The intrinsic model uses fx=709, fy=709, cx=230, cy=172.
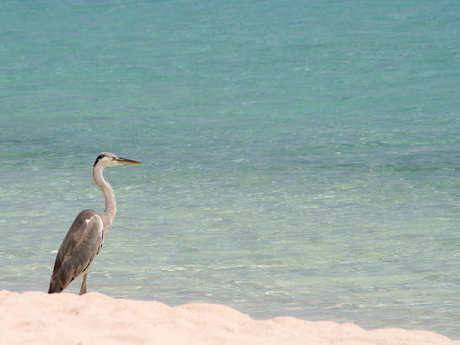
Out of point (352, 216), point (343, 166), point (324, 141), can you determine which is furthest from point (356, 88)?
point (352, 216)

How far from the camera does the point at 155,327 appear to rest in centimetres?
499

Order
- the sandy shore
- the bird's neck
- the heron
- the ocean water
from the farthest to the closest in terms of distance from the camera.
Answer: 1. the ocean water
2. the bird's neck
3. the heron
4. the sandy shore

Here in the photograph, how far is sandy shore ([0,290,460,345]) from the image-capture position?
4.73 metres

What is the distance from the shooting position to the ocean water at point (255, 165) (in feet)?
24.2

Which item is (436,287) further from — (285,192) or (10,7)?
(10,7)

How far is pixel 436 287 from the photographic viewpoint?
7074 mm

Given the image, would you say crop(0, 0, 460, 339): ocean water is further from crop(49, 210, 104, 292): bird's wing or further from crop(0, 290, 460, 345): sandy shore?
crop(0, 290, 460, 345): sandy shore

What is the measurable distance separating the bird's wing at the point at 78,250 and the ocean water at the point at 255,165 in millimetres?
614

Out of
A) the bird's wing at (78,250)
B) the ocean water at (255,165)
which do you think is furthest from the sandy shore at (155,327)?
the ocean water at (255,165)

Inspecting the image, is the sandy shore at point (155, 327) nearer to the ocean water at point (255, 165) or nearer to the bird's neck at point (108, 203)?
the ocean water at point (255, 165)

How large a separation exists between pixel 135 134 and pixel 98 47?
16.3 m

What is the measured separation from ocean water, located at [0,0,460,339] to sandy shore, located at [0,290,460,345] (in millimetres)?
1074

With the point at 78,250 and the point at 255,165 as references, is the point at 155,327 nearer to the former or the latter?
the point at 78,250

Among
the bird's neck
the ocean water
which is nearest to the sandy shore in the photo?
the ocean water
